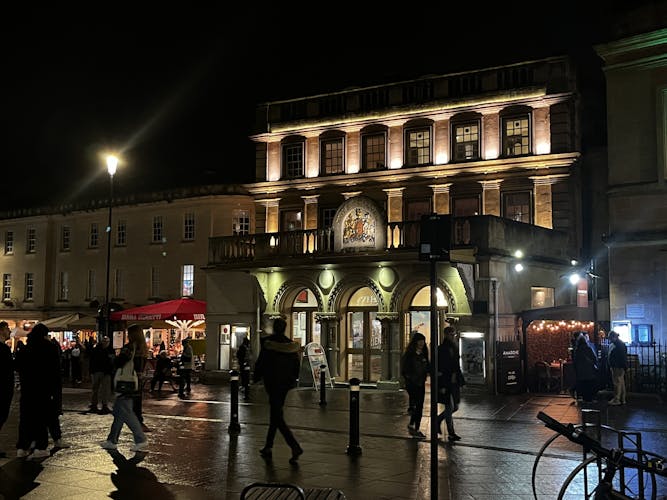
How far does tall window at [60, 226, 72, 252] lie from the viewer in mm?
47000

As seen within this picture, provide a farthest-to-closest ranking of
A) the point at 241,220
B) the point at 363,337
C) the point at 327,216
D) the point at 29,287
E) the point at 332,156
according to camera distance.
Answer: the point at 29,287
the point at 241,220
the point at 327,216
the point at 332,156
the point at 363,337

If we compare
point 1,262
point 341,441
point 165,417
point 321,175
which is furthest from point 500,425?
point 1,262

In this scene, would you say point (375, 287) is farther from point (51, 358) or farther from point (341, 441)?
point (51, 358)

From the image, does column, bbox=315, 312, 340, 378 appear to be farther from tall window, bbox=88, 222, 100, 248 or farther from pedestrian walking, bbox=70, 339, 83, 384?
tall window, bbox=88, 222, 100, 248

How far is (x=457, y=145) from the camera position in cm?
2959

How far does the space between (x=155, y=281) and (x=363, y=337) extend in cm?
1822

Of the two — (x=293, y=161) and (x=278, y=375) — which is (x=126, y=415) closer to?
(x=278, y=375)

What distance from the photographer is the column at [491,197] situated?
1136 inches

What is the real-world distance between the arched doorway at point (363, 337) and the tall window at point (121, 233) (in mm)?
20347

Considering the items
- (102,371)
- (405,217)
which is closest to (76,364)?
(102,371)

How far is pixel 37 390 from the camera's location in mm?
12180

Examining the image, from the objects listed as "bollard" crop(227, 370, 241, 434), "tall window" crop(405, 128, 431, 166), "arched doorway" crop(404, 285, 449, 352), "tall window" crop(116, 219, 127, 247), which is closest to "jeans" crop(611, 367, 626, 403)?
"arched doorway" crop(404, 285, 449, 352)

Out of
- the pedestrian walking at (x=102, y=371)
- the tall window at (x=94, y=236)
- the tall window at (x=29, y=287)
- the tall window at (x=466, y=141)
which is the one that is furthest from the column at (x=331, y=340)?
the tall window at (x=29, y=287)

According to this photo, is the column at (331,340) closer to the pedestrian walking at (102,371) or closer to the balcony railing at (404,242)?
the balcony railing at (404,242)
